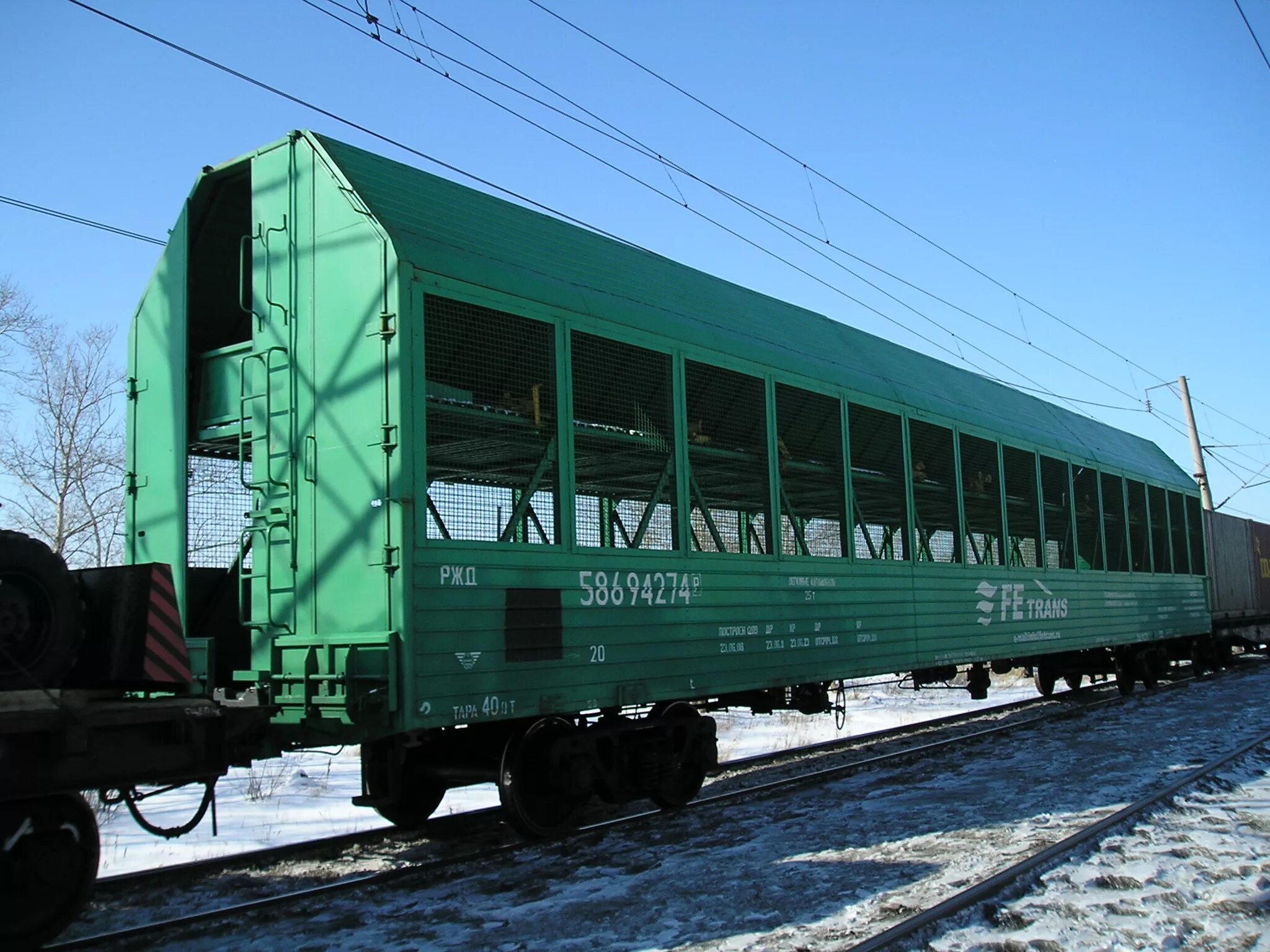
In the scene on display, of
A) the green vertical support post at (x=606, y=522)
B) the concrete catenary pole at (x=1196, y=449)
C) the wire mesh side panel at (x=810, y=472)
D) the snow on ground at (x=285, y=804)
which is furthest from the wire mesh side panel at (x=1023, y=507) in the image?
the concrete catenary pole at (x=1196, y=449)

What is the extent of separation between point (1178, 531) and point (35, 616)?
66.9 ft

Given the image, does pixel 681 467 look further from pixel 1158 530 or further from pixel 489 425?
pixel 1158 530

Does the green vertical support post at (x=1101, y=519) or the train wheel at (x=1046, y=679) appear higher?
the green vertical support post at (x=1101, y=519)

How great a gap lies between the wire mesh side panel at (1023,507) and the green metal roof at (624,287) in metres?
0.37

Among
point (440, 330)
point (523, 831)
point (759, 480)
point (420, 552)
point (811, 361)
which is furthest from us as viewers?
point (811, 361)

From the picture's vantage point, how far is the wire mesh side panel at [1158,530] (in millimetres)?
18953

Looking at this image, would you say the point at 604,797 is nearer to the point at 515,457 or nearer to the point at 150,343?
the point at 515,457

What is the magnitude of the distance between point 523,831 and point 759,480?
3.64 meters

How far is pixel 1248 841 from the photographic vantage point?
6.80 meters

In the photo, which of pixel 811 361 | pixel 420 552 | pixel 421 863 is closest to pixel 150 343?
pixel 420 552

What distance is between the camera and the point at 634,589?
313 inches

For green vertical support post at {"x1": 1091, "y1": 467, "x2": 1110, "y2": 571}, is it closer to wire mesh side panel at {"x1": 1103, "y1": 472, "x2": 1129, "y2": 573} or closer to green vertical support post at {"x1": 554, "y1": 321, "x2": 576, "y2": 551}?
wire mesh side panel at {"x1": 1103, "y1": 472, "x2": 1129, "y2": 573}

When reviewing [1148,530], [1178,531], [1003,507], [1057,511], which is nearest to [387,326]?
[1003,507]

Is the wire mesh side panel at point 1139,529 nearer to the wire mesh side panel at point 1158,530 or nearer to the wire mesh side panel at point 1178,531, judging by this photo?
the wire mesh side panel at point 1158,530
